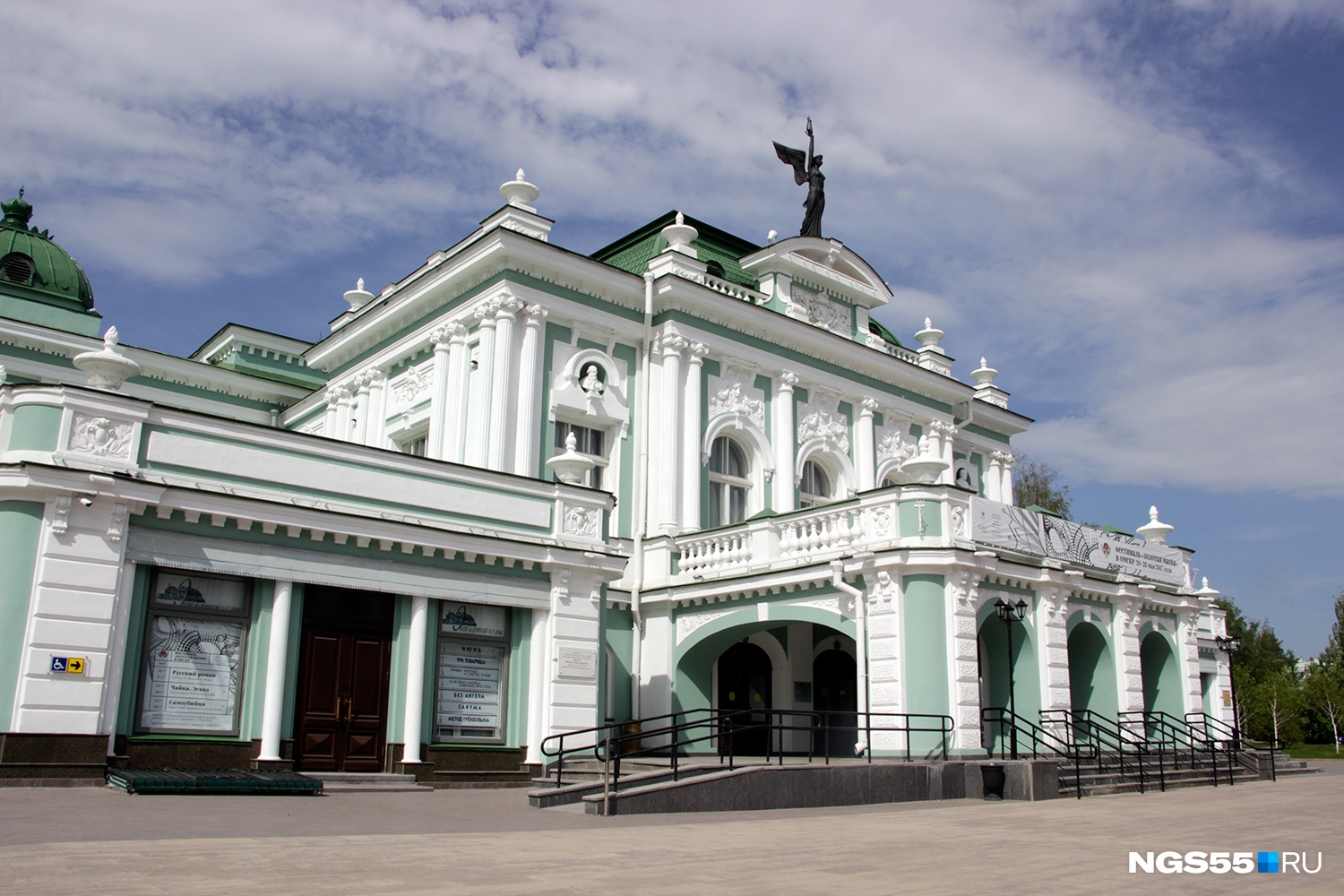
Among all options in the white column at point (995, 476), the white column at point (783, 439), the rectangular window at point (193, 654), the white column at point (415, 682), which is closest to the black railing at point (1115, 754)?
the white column at point (783, 439)

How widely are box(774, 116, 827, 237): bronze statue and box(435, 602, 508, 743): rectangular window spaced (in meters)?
14.6

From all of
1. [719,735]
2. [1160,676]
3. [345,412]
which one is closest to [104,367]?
[719,735]

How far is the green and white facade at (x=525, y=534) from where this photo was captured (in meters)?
13.1

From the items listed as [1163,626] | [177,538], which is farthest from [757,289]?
[177,538]

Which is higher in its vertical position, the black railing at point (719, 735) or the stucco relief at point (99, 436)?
the stucco relief at point (99, 436)

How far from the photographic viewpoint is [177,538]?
13.5m

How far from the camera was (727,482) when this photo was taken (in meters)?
23.3

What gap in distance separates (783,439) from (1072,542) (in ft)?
21.7

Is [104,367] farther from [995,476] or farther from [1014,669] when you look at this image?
[995,476]

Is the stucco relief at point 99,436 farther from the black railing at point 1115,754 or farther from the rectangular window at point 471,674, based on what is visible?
the black railing at point 1115,754

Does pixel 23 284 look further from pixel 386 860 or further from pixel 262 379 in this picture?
pixel 386 860

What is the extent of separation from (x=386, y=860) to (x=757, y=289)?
63.5 ft

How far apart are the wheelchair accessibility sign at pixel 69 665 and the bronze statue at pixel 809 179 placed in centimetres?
1917

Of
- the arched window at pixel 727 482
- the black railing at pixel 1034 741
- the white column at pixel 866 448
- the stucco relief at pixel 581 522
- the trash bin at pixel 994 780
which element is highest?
the white column at pixel 866 448
